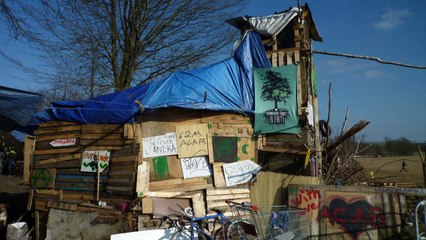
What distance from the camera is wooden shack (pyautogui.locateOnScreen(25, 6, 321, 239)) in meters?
8.16

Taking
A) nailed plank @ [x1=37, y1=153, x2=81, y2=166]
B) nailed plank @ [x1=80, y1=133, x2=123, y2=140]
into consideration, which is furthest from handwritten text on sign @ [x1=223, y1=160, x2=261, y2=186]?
nailed plank @ [x1=37, y1=153, x2=81, y2=166]

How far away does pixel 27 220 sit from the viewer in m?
10.2

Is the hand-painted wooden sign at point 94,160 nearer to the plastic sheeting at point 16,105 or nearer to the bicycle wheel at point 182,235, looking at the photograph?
the plastic sheeting at point 16,105

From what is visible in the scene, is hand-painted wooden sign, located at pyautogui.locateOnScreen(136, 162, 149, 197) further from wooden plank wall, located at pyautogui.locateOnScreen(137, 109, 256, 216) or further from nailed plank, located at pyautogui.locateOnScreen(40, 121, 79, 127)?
nailed plank, located at pyautogui.locateOnScreen(40, 121, 79, 127)

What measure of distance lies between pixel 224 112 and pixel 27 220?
7.54 m

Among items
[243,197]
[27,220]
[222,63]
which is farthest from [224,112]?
[27,220]

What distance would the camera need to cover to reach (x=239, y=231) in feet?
21.4

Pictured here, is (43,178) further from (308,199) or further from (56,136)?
(308,199)

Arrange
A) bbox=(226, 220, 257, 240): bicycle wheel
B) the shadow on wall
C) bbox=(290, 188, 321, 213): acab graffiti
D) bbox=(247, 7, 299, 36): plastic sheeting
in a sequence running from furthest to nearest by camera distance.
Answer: the shadow on wall
bbox=(247, 7, 299, 36): plastic sheeting
bbox=(290, 188, 321, 213): acab graffiti
bbox=(226, 220, 257, 240): bicycle wheel

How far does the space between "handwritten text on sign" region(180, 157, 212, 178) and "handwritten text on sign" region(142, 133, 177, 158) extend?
0.43 m

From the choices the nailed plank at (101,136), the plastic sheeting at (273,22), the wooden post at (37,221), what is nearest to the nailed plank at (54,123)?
the nailed plank at (101,136)

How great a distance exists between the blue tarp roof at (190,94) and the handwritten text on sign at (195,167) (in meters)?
1.45

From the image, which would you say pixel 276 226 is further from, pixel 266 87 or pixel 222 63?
pixel 222 63

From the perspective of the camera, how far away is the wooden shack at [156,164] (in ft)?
26.8
